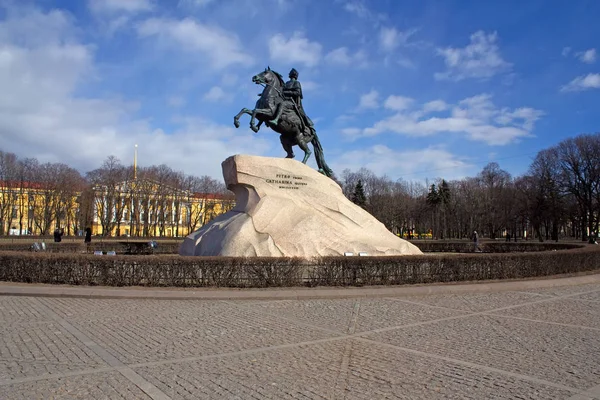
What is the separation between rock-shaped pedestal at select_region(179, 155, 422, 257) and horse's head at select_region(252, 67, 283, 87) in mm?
3595

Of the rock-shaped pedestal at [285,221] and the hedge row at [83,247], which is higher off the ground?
the rock-shaped pedestal at [285,221]

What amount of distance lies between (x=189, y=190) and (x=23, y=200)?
2195 centimetres

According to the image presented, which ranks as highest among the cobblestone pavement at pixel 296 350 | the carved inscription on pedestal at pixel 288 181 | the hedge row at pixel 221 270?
the carved inscription on pedestal at pixel 288 181

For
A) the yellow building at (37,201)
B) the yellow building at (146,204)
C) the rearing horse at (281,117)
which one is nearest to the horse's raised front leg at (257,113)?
the rearing horse at (281,117)

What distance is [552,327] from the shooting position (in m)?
7.95

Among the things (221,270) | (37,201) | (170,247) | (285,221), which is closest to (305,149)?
(285,221)

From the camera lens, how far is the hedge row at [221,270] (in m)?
12.3

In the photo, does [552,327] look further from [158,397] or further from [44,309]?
[44,309]

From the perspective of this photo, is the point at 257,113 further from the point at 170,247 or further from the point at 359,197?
the point at 359,197

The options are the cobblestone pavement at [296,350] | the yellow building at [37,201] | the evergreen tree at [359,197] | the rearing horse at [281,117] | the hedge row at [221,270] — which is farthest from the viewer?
the evergreen tree at [359,197]

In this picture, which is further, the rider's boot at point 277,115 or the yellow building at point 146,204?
the yellow building at point 146,204

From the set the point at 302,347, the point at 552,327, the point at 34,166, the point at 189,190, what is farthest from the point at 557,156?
the point at 34,166

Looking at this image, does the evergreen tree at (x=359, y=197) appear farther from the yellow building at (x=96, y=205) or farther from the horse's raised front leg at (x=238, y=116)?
the horse's raised front leg at (x=238, y=116)

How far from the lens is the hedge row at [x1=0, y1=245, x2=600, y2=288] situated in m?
12.3
